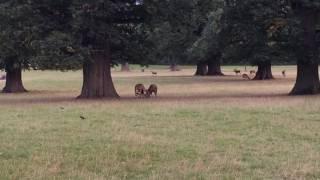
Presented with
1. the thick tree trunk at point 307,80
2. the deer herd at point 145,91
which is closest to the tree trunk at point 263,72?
the thick tree trunk at point 307,80

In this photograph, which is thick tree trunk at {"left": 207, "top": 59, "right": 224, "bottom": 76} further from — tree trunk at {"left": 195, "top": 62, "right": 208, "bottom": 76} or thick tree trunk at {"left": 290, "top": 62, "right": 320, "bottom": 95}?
thick tree trunk at {"left": 290, "top": 62, "right": 320, "bottom": 95}

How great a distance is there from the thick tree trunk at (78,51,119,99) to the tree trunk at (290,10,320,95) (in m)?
8.90

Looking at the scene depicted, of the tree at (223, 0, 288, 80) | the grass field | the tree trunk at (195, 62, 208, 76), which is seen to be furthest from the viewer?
the tree trunk at (195, 62, 208, 76)

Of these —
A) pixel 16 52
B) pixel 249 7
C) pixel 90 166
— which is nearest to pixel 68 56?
pixel 16 52

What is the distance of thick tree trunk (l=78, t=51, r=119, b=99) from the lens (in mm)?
27953

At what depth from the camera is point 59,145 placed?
11445mm

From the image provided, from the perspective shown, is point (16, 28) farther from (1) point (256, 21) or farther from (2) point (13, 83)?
(2) point (13, 83)

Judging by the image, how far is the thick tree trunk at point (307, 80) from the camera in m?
29.5

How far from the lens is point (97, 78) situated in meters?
28.1

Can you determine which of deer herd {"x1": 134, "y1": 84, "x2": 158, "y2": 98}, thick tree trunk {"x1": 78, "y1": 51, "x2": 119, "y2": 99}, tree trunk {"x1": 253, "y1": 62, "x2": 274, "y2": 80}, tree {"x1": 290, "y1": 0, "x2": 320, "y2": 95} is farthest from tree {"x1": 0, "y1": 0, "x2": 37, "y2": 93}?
tree trunk {"x1": 253, "y1": 62, "x2": 274, "y2": 80}

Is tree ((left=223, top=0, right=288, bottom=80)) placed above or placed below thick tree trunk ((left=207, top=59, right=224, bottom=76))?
above

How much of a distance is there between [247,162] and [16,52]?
1961 cm

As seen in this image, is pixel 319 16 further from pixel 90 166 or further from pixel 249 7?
pixel 90 166

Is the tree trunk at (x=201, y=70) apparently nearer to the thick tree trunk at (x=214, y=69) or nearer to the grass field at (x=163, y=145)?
the thick tree trunk at (x=214, y=69)
